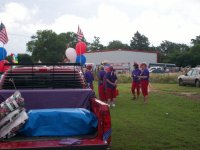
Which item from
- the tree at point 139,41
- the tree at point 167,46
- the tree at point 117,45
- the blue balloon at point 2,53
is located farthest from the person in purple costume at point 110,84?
the tree at point 167,46

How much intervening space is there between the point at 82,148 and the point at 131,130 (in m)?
4.80

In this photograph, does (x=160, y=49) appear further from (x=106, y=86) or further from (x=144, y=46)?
(x=106, y=86)

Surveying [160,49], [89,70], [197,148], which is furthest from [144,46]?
[197,148]

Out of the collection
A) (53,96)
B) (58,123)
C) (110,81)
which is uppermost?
(53,96)

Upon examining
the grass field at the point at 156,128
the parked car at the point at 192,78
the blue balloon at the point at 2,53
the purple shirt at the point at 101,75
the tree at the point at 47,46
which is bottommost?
the grass field at the point at 156,128

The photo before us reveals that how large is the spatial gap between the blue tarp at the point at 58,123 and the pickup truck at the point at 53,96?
0.10 meters

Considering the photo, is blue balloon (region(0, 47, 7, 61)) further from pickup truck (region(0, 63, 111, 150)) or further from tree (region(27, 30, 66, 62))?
tree (region(27, 30, 66, 62))

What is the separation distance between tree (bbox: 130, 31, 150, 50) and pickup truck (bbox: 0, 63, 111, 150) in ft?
404

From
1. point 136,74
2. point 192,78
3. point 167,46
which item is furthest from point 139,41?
point 136,74

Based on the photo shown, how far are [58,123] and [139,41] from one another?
126918 mm

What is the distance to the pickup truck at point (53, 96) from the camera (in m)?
5.30

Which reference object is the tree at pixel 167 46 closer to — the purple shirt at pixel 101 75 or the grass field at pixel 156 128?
the purple shirt at pixel 101 75

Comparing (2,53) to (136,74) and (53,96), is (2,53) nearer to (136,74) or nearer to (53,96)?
(136,74)

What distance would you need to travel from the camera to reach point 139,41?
131250 mm
